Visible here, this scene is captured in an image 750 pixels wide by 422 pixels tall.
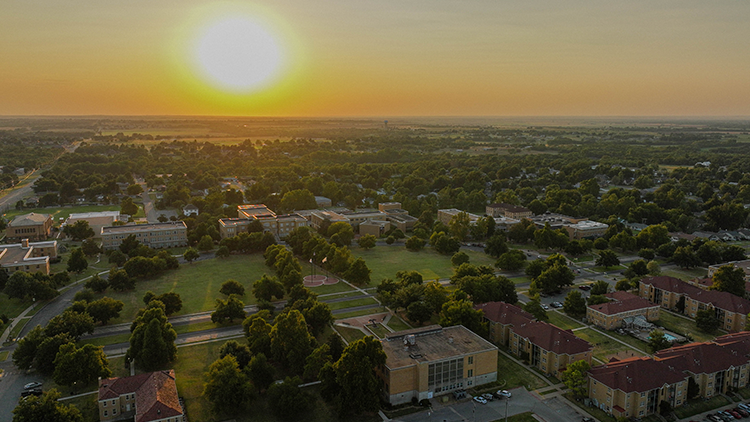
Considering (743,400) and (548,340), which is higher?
(548,340)

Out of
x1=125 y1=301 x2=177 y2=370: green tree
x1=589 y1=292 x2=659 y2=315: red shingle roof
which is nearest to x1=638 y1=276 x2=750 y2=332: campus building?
x1=589 y1=292 x2=659 y2=315: red shingle roof

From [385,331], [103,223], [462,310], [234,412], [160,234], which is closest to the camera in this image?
[234,412]

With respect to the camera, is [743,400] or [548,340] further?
[548,340]

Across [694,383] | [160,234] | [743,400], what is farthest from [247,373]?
[160,234]

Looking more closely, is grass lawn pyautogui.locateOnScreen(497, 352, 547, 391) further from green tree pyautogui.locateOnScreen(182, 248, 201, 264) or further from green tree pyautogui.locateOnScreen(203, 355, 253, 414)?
green tree pyautogui.locateOnScreen(182, 248, 201, 264)

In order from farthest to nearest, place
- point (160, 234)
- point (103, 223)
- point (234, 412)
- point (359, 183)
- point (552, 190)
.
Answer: point (359, 183), point (552, 190), point (103, 223), point (160, 234), point (234, 412)

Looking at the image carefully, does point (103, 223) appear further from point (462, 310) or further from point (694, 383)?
point (694, 383)

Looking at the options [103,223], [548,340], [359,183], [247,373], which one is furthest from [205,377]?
[359,183]
